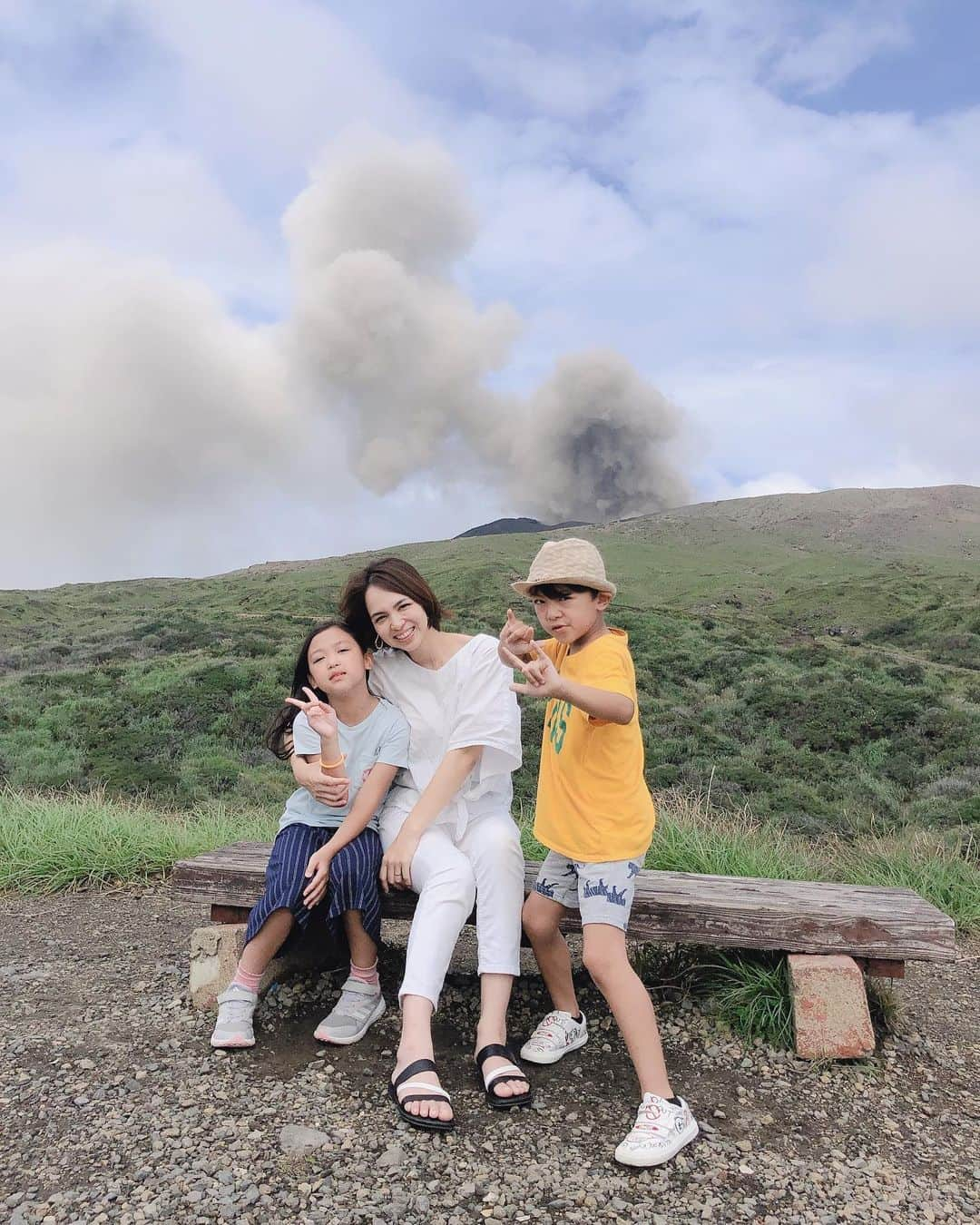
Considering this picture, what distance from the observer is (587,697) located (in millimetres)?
2820

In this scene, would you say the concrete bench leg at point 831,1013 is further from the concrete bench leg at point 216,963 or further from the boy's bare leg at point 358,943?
the concrete bench leg at point 216,963

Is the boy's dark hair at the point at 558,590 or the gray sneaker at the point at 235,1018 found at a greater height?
the boy's dark hair at the point at 558,590

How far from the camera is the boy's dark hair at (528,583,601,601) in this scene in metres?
3.12

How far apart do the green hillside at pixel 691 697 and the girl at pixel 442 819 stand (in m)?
5.26

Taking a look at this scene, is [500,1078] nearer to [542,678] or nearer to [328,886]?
[328,886]

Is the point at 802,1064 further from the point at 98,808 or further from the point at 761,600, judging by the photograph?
the point at 761,600

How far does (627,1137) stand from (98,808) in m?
5.09

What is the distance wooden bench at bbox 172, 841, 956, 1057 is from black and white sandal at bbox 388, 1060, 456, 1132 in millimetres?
679

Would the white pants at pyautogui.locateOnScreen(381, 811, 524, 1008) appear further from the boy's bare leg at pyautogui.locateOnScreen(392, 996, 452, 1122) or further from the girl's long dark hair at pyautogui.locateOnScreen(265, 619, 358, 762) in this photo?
the girl's long dark hair at pyautogui.locateOnScreen(265, 619, 358, 762)

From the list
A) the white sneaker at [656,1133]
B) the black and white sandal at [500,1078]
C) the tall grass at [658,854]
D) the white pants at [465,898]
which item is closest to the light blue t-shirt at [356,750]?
the white pants at [465,898]

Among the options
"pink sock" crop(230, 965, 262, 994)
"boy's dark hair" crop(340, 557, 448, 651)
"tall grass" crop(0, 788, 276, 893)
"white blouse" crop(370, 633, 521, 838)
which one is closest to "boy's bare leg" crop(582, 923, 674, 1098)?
"white blouse" crop(370, 633, 521, 838)

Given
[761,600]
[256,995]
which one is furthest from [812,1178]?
[761,600]

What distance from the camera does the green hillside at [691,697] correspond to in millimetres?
14086

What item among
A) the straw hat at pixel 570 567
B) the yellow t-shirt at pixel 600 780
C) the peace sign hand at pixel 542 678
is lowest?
the yellow t-shirt at pixel 600 780
